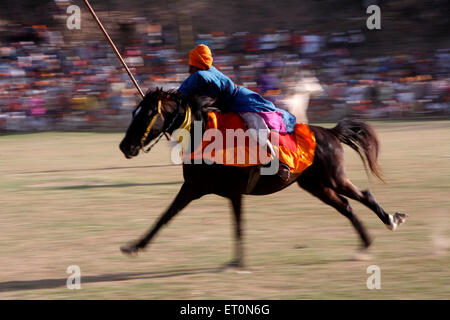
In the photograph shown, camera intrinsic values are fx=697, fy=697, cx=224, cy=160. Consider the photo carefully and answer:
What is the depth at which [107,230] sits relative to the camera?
790 centimetres

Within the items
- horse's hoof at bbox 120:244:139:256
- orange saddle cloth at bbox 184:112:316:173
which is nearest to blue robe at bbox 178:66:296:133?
orange saddle cloth at bbox 184:112:316:173

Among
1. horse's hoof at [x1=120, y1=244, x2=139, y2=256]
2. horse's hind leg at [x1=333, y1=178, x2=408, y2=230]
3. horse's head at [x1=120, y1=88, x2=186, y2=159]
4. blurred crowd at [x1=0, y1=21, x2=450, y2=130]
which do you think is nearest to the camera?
horse's head at [x1=120, y1=88, x2=186, y2=159]

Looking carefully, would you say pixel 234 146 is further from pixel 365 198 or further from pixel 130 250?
pixel 365 198

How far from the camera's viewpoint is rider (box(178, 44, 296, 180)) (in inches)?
236

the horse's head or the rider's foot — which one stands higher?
the horse's head

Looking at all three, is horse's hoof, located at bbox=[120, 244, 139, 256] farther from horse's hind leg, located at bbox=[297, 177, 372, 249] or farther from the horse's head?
horse's hind leg, located at bbox=[297, 177, 372, 249]

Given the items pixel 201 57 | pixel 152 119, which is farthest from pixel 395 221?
pixel 152 119

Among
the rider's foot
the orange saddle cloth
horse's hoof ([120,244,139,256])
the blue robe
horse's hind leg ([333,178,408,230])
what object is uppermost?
the blue robe

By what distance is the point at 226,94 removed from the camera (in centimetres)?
616

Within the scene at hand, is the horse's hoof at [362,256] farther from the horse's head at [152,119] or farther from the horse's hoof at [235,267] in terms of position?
the horse's head at [152,119]

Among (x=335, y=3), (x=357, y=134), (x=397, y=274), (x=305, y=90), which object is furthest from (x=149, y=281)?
(x=335, y=3)

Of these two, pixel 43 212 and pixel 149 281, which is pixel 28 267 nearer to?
pixel 149 281

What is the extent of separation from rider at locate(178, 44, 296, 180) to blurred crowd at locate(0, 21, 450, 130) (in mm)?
13054

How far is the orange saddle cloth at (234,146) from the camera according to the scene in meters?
5.95
